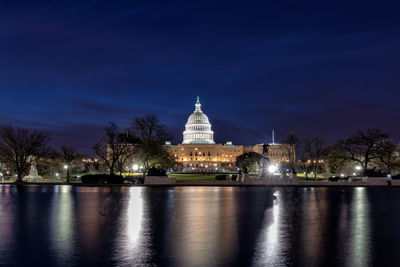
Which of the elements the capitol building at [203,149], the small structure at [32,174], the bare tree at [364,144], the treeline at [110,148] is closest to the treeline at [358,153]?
the bare tree at [364,144]

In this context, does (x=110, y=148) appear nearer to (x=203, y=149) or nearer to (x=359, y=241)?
(x=359, y=241)

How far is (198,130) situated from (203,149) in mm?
9787

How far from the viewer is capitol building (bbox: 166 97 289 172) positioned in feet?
576

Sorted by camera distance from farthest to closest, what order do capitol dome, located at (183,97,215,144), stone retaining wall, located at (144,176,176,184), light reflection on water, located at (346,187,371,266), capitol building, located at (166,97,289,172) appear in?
capitol dome, located at (183,97,215,144)
capitol building, located at (166,97,289,172)
stone retaining wall, located at (144,176,176,184)
light reflection on water, located at (346,187,371,266)

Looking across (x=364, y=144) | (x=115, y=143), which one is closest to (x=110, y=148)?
(x=115, y=143)

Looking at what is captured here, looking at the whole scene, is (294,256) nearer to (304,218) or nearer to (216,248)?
(216,248)

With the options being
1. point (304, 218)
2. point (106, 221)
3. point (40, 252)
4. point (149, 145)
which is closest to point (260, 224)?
point (304, 218)

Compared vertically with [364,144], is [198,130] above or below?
above

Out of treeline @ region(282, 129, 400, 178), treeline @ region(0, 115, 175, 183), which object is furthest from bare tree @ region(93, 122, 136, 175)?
treeline @ region(282, 129, 400, 178)

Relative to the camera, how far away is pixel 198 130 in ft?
604

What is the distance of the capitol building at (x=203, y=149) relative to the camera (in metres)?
176

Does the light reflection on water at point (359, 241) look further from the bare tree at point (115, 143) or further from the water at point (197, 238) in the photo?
the bare tree at point (115, 143)

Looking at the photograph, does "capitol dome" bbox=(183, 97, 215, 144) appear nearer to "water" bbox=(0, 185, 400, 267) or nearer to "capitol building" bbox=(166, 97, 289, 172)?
"capitol building" bbox=(166, 97, 289, 172)

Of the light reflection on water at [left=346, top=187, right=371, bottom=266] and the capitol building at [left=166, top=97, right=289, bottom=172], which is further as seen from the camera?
the capitol building at [left=166, top=97, right=289, bottom=172]
